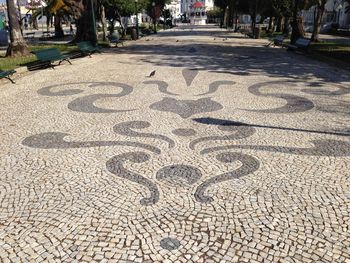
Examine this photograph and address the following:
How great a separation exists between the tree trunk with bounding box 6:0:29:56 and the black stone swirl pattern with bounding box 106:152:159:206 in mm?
13495

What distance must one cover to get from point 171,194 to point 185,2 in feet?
481

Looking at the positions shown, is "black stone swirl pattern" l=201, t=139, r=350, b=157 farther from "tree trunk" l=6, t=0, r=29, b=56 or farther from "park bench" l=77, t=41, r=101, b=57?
"tree trunk" l=6, t=0, r=29, b=56

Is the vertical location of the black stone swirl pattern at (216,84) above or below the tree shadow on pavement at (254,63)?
below

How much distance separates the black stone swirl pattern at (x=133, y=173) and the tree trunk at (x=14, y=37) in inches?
531

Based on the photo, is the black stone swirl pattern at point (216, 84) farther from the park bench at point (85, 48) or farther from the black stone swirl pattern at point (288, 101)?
the park bench at point (85, 48)

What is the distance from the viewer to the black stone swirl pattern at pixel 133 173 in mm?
4422

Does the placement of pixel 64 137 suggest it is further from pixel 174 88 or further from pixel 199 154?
pixel 174 88

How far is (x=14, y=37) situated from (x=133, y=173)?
47.2 feet

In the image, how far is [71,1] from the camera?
22.6 m

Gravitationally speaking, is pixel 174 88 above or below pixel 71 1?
below

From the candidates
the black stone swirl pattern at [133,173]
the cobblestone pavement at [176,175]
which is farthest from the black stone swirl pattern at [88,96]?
the black stone swirl pattern at [133,173]

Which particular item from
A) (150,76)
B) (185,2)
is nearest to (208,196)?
(150,76)

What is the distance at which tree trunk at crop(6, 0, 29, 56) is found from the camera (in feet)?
53.6

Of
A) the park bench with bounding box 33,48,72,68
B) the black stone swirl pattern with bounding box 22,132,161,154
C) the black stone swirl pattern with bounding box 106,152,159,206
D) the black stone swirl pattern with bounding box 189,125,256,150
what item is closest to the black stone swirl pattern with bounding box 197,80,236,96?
the black stone swirl pattern with bounding box 189,125,256,150
